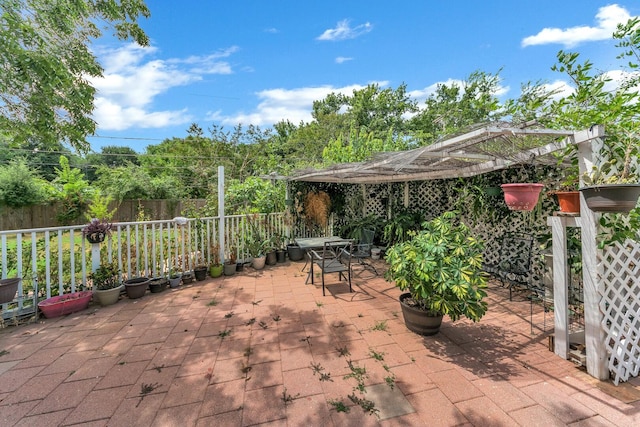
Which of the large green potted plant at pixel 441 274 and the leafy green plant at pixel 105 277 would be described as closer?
the large green potted plant at pixel 441 274

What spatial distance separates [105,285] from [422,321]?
13.2 ft

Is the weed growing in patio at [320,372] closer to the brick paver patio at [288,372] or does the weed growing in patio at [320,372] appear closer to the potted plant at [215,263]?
the brick paver patio at [288,372]

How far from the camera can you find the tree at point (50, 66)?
2.60 metres

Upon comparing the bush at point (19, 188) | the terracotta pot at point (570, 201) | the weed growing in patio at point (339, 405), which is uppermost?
the bush at point (19, 188)

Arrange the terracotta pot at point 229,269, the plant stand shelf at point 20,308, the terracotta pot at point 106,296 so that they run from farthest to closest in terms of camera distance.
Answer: the terracotta pot at point 229,269
the terracotta pot at point 106,296
the plant stand shelf at point 20,308

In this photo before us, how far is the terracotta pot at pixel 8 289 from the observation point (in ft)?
8.64

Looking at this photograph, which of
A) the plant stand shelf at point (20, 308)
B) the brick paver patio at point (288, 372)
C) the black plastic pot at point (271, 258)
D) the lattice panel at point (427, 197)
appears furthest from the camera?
the black plastic pot at point (271, 258)

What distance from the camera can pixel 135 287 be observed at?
3625 mm

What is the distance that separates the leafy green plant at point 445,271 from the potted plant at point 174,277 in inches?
135

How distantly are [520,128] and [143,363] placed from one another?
11.8 ft

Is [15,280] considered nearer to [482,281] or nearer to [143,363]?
[143,363]

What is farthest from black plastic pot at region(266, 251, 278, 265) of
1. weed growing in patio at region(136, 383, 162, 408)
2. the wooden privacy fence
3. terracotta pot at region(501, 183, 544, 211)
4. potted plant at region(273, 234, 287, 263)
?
the wooden privacy fence

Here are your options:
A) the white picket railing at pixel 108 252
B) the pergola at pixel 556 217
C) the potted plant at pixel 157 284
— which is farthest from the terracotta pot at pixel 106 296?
the pergola at pixel 556 217

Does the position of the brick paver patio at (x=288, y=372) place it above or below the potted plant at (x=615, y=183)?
below
